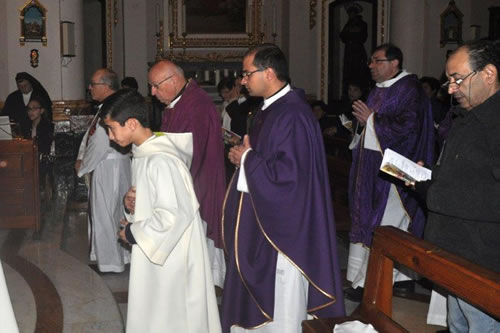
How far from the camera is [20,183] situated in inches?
251

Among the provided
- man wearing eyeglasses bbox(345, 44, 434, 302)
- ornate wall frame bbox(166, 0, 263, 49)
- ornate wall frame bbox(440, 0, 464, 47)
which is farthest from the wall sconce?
ornate wall frame bbox(440, 0, 464, 47)

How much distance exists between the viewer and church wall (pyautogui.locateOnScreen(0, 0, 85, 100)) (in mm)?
9820

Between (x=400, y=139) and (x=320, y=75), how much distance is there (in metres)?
9.01

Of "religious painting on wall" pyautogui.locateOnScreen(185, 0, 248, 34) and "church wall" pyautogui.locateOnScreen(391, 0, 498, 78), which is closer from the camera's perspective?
"church wall" pyautogui.locateOnScreen(391, 0, 498, 78)

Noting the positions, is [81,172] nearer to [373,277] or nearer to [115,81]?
[115,81]

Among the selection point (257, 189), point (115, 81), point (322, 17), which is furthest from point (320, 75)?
point (257, 189)

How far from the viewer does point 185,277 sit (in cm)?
310

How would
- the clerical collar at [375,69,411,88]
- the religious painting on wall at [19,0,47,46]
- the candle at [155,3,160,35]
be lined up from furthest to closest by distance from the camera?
→ 1. the candle at [155,3,160,35]
2. the religious painting on wall at [19,0,47,46]
3. the clerical collar at [375,69,411,88]

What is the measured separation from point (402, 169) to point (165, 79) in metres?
2.24

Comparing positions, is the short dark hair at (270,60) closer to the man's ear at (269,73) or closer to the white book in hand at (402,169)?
the man's ear at (269,73)

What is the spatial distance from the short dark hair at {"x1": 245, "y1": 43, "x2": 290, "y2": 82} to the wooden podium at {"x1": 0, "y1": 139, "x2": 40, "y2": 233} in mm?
3766

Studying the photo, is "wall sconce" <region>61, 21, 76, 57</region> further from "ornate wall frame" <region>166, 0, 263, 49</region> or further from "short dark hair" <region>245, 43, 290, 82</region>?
"short dark hair" <region>245, 43, 290, 82</region>

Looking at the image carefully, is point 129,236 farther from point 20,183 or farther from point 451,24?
point 451,24

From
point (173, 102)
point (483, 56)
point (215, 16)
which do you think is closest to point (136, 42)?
point (215, 16)
